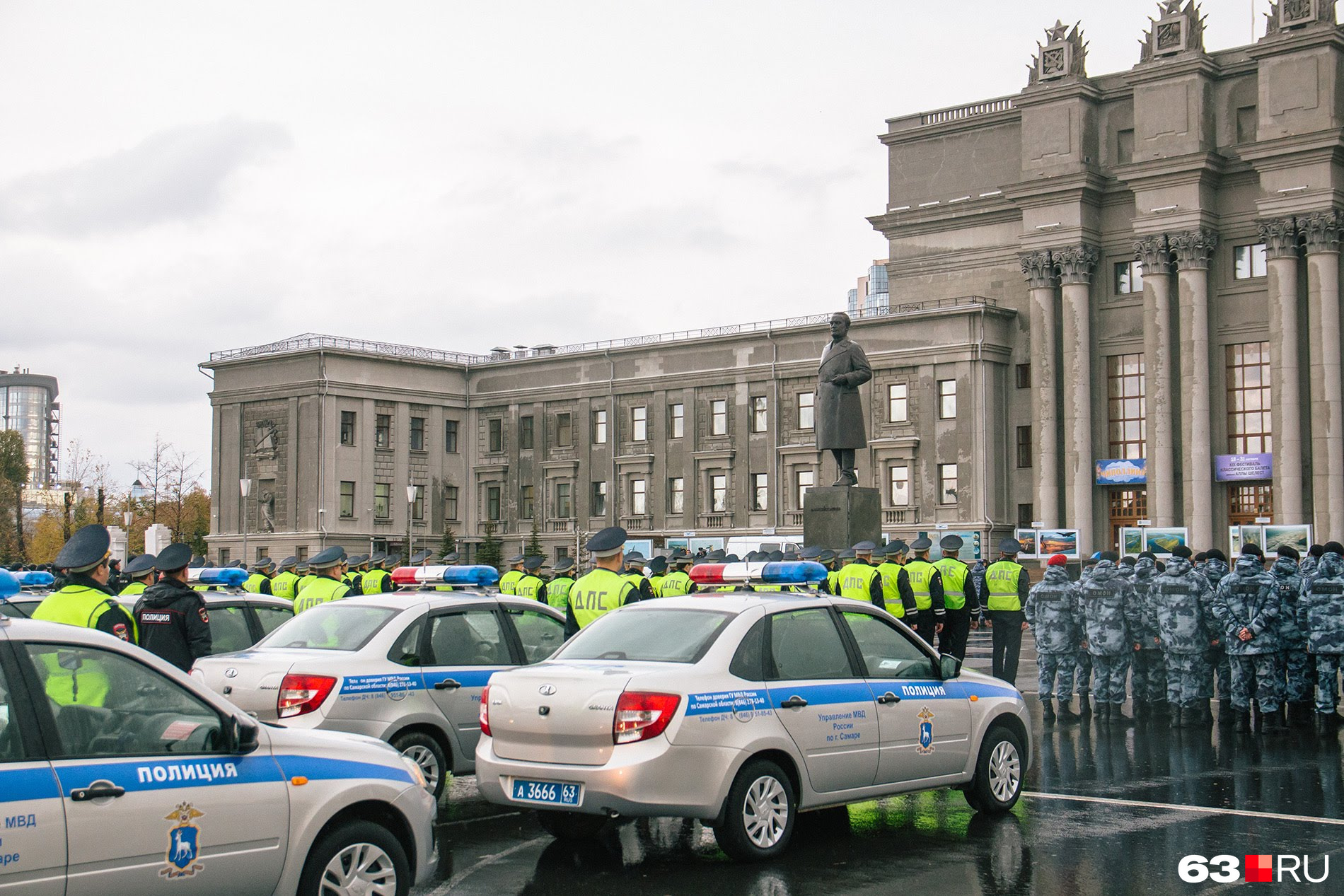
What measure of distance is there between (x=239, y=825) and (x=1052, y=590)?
13.5m

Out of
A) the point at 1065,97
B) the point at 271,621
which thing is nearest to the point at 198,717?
the point at 271,621

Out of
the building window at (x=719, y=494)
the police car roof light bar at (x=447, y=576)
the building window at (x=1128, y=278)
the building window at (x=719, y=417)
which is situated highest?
the building window at (x=1128, y=278)

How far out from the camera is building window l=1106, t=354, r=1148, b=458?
60.0 meters

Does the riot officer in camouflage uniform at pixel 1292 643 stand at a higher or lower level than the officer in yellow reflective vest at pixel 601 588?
lower

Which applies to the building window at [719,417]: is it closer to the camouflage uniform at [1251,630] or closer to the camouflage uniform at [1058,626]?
the camouflage uniform at [1058,626]

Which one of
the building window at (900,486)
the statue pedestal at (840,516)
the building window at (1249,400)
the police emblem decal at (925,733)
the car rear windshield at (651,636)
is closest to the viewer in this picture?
the car rear windshield at (651,636)

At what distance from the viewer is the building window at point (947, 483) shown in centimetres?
6141

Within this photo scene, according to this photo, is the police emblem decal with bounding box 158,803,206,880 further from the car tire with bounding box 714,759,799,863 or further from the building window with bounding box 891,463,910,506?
the building window with bounding box 891,463,910,506

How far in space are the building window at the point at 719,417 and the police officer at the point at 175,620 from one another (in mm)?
57943

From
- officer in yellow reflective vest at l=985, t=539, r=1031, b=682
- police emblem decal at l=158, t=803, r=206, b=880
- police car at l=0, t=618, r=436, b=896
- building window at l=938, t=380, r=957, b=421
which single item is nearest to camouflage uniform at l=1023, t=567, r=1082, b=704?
officer in yellow reflective vest at l=985, t=539, r=1031, b=682

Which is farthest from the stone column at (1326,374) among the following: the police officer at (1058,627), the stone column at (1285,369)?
the police officer at (1058,627)

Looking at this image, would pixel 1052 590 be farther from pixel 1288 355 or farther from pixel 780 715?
pixel 1288 355

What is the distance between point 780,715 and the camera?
9.06 metres

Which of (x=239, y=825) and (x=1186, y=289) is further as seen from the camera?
(x=1186, y=289)
